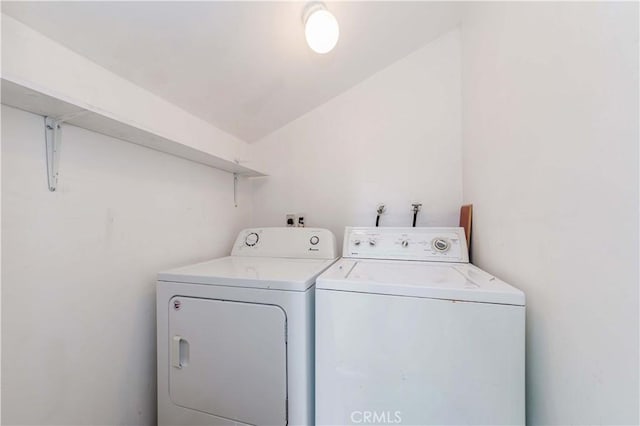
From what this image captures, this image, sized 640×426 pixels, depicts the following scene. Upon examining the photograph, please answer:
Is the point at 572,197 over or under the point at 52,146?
under

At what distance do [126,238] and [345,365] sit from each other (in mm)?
1126

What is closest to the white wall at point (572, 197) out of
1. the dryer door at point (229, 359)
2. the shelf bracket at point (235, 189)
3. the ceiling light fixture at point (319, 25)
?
the ceiling light fixture at point (319, 25)

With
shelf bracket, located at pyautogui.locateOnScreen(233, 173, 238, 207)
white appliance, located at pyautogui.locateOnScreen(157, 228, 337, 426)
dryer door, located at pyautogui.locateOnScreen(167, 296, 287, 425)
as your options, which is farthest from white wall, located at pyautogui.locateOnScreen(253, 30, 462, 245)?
dryer door, located at pyautogui.locateOnScreen(167, 296, 287, 425)

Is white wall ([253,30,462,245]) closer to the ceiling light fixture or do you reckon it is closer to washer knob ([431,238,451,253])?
washer knob ([431,238,451,253])

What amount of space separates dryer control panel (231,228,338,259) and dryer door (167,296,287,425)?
0.61 m

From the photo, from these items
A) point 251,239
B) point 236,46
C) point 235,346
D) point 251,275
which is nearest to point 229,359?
point 235,346

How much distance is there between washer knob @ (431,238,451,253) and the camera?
136cm

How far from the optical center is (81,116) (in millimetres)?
852

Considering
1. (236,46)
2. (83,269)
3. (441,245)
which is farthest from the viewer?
(441,245)

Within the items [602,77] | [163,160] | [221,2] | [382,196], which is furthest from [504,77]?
[163,160]

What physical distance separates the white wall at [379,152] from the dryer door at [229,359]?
1.03m

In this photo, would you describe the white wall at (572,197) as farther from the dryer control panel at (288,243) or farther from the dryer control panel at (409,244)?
the dryer control panel at (288,243)

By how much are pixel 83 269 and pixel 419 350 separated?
1330 millimetres

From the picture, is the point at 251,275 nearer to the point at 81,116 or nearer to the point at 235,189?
the point at 81,116
